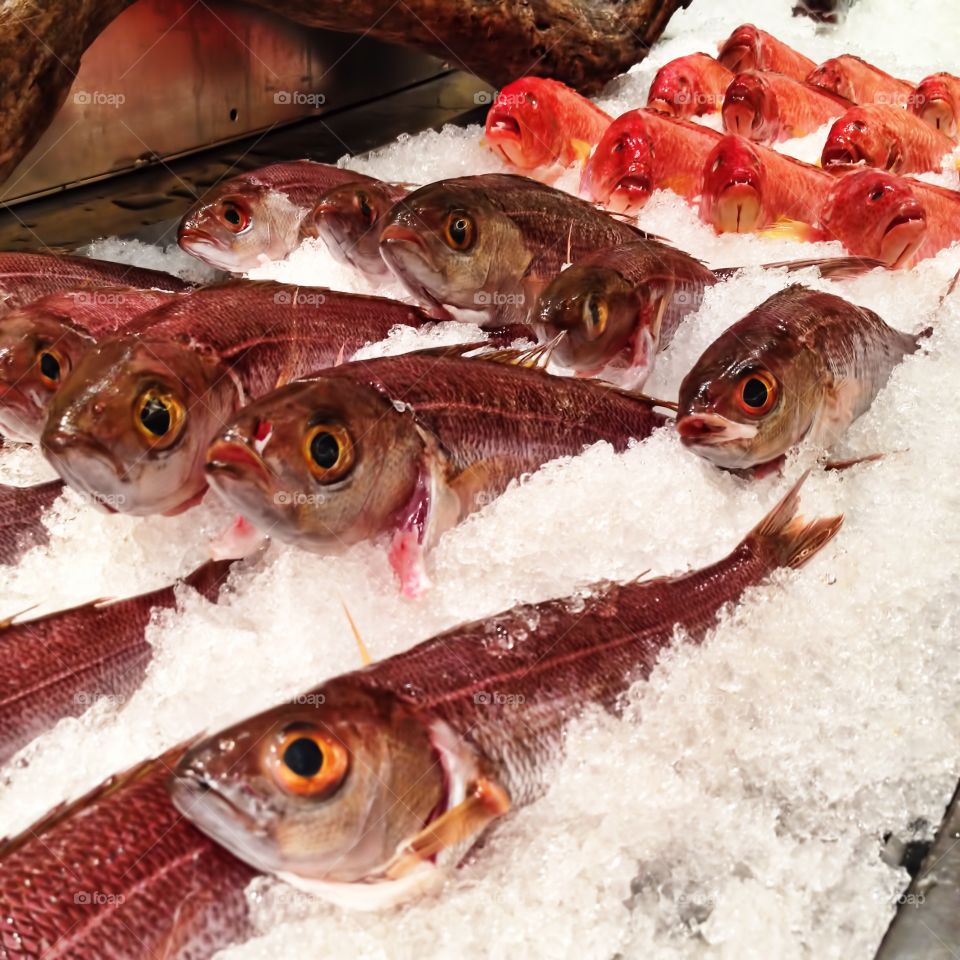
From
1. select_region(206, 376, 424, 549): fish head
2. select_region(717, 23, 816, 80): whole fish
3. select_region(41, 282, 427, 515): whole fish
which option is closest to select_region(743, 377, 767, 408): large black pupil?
select_region(206, 376, 424, 549): fish head

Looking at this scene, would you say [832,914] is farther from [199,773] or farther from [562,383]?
[562,383]

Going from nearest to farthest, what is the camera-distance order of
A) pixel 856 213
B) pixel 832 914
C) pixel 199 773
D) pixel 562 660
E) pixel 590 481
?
pixel 199 773 < pixel 832 914 < pixel 562 660 < pixel 590 481 < pixel 856 213

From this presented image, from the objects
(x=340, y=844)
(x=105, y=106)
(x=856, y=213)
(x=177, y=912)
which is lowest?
(x=105, y=106)

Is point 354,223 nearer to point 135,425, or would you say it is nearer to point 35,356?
point 35,356

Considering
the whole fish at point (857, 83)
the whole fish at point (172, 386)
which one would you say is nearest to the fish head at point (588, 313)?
the whole fish at point (172, 386)

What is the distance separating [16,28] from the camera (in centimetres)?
264

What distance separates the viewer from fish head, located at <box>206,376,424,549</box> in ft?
4.89

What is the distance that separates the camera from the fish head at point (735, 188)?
9.95 feet

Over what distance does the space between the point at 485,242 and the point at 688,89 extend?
8.30ft

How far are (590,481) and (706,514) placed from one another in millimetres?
247

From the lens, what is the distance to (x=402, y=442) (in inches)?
64.7

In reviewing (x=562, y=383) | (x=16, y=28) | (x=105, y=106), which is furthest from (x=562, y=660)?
(x=105, y=106)

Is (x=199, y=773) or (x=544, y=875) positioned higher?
(x=199, y=773)

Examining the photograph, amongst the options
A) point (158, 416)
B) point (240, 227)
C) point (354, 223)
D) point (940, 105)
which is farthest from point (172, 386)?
point (940, 105)
